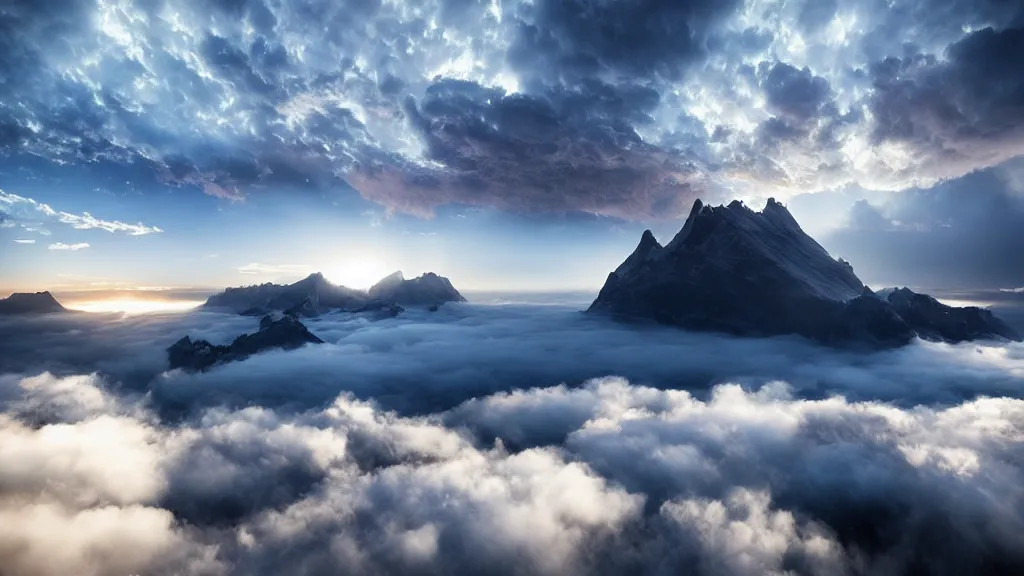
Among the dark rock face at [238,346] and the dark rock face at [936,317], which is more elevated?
the dark rock face at [936,317]

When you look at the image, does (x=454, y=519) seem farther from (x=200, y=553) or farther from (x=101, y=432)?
(x=101, y=432)

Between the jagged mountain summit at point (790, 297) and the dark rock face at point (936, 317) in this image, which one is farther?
the dark rock face at point (936, 317)

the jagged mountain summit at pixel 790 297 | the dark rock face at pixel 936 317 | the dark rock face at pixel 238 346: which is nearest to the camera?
the dark rock face at pixel 238 346

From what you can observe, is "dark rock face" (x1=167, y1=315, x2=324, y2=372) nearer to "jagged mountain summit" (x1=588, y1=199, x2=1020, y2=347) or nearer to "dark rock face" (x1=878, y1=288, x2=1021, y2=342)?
"jagged mountain summit" (x1=588, y1=199, x2=1020, y2=347)

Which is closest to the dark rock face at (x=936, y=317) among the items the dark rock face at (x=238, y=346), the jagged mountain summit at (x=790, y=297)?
the jagged mountain summit at (x=790, y=297)

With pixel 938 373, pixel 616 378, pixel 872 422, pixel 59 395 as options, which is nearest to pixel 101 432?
pixel 59 395

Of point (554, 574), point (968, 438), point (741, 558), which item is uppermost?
point (968, 438)

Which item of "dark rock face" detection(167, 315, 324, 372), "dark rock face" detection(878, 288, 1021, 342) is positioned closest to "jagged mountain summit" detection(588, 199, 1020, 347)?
"dark rock face" detection(878, 288, 1021, 342)

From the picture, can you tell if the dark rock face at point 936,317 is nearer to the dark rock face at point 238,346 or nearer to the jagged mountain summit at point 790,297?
the jagged mountain summit at point 790,297
